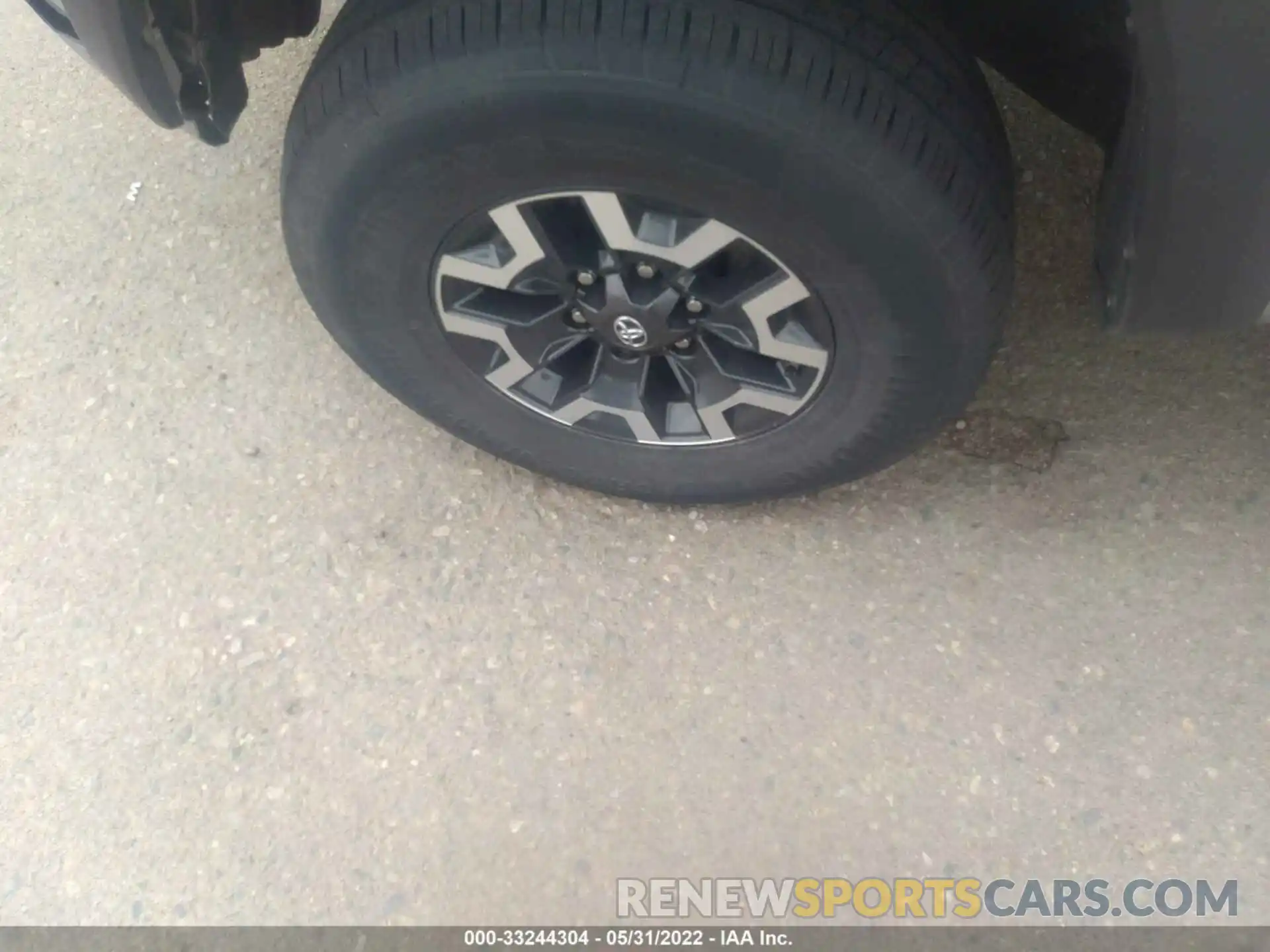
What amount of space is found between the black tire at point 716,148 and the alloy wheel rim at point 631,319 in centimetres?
4

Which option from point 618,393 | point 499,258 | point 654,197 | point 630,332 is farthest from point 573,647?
point 654,197

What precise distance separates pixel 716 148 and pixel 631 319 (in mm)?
363

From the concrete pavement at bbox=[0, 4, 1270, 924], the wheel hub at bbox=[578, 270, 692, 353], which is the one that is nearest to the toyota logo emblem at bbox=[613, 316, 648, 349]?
the wheel hub at bbox=[578, 270, 692, 353]

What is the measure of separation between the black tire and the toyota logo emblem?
0.87ft

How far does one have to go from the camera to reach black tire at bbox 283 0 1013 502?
4.19 ft

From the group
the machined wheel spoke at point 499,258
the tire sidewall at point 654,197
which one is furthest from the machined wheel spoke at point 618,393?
the machined wheel spoke at point 499,258

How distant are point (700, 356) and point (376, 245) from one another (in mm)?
535

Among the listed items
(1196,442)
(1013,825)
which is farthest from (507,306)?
(1196,442)

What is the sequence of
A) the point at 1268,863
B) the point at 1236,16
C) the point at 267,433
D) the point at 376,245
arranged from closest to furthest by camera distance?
the point at 1236,16 → the point at 376,245 → the point at 1268,863 → the point at 267,433

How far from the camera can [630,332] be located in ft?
5.42

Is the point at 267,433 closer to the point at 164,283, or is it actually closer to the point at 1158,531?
the point at 164,283

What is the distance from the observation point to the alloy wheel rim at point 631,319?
1488mm

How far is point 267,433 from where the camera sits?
212 centimetres

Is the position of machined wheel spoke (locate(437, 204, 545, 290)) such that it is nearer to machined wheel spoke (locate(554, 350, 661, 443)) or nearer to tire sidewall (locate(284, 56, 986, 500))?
tire sidewall (locate(284, 56, 986, 500))
